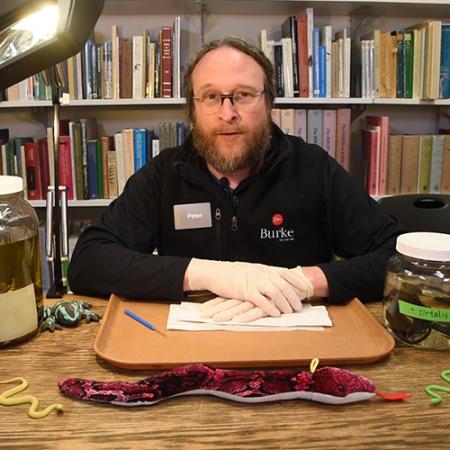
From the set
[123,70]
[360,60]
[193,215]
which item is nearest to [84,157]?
[123,70]

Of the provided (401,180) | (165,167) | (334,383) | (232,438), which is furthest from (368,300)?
(401,180)

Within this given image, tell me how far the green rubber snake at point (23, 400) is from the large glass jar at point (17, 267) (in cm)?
12

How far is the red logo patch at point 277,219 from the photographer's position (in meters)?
1.44

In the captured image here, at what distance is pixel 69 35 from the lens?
28.8 inches

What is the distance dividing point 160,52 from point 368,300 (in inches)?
58.4

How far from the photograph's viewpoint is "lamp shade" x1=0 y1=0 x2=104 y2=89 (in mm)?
720

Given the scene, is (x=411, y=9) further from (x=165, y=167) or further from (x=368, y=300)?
(x=368, y=300)

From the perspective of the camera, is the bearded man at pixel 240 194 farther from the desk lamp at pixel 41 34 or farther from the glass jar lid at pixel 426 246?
Answer: the desk lamp at pixel 41 34

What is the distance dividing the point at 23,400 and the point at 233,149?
903 millimetres

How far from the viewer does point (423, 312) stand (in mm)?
789

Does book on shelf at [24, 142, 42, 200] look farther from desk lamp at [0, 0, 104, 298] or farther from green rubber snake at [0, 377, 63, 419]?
green rubber snake at [0, 377, 63, 419]

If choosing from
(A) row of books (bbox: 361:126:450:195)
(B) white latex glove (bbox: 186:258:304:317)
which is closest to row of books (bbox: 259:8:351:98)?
(A) row of books (bbox: 361:126:450:195)

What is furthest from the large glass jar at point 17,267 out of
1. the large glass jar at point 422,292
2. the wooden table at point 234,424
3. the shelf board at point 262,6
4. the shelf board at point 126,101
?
the shelf board at point 262,6

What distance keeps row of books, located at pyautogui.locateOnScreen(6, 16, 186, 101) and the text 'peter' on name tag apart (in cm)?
90
